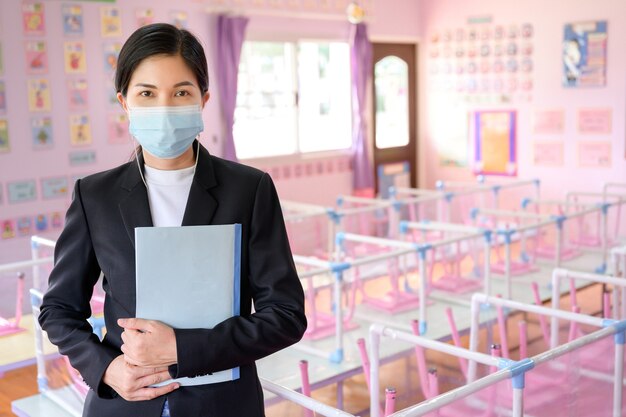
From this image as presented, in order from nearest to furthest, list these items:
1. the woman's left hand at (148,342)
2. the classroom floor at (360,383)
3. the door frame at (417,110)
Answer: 1. the woman's left hand at (148,342)
2. the classroom floor at (360,383)
3. the door frame at (417,110)

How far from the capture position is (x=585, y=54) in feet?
23.3

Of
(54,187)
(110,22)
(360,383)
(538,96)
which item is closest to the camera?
(360,383)

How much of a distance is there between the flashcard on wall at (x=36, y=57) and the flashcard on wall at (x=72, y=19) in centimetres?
23

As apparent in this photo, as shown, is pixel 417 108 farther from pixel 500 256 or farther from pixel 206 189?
pixel 206 189

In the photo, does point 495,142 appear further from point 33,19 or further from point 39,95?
point 33,19

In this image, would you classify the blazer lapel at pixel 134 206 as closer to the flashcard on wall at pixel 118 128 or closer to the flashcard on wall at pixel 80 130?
the flashcard on wall at pixel 80 130

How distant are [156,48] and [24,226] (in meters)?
4.58

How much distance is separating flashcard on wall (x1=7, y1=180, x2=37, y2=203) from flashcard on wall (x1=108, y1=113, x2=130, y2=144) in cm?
73

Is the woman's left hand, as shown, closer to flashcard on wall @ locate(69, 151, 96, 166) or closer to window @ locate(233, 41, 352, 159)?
flashcard on wall @ locate(69, 151, 96, 166)

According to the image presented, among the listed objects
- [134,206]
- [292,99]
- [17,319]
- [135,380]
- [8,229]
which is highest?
[292,99]

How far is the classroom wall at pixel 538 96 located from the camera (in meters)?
7.01

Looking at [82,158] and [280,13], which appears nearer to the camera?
[82,158]

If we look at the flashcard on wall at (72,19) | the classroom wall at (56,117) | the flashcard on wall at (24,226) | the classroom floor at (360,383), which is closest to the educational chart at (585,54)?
the classroom wall at (56,117)

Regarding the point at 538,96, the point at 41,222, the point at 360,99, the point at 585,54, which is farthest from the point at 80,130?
the point at 585,54
